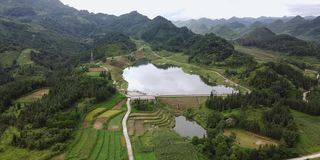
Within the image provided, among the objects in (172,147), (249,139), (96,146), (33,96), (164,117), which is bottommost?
(172,147)

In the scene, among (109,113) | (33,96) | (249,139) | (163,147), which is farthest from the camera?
(33,96)

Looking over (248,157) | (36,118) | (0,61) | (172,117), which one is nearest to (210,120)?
(172,117)

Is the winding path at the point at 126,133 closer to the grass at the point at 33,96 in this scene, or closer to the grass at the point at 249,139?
the grass at the point at 249,139

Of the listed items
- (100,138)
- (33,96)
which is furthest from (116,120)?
(33,96)

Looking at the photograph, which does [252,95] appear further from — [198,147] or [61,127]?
[61,127]

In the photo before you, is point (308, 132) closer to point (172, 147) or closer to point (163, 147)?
point (172, 147)

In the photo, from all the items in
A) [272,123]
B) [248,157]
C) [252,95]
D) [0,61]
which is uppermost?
[0,61]

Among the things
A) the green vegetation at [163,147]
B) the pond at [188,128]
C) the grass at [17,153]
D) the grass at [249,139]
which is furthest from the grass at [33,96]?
the grass at [249,139]
